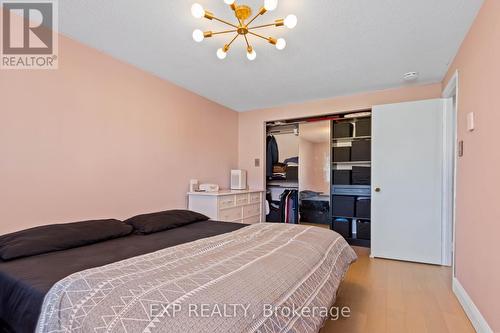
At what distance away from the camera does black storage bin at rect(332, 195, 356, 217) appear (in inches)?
152

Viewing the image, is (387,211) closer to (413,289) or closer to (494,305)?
(413,289)

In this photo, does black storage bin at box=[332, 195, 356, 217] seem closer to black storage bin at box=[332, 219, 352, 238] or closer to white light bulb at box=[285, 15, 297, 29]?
black storage bin at box=[332, 219, 352, 238]

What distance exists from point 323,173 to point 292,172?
524mm

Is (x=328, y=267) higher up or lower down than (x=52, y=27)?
lower down

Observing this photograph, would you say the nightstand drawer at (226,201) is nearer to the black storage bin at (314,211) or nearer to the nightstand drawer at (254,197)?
the nightstand drawer at (254,197)

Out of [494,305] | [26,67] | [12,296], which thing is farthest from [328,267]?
[26,67]

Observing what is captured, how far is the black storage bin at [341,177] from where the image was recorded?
12.8ft

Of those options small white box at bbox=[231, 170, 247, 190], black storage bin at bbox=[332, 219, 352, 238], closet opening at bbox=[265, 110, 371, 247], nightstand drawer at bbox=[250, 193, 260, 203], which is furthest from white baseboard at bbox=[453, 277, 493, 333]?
Result: small white box at bbox=[231, 170, 247, 190]

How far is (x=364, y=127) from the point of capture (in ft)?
12.6

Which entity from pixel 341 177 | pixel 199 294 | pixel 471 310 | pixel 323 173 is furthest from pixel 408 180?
pixel 199 294

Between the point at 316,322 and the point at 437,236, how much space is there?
2703 mm

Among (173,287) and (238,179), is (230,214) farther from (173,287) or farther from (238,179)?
(173,287)

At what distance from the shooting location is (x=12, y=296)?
1288 mm

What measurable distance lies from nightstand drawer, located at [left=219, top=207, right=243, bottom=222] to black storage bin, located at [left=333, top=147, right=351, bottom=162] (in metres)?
1.66
